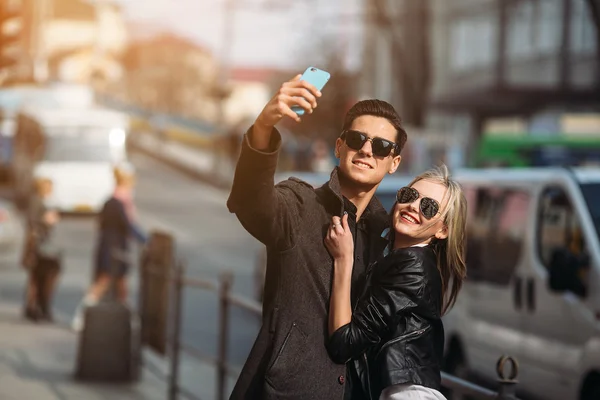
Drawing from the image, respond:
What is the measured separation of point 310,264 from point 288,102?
54cm

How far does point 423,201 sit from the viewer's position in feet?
13.1

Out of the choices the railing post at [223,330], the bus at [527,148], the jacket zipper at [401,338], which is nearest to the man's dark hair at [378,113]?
the jacket zipper at [401,338]

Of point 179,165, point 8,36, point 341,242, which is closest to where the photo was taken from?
point 341,242

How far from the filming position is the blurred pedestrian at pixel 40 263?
1616cm

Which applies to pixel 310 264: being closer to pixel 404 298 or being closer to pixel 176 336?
pixel 404 298

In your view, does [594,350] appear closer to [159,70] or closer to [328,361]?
[328,361]

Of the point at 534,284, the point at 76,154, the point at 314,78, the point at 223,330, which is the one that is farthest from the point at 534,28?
the point at 314,78

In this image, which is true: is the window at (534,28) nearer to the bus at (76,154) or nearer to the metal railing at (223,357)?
the bus at (76,154)

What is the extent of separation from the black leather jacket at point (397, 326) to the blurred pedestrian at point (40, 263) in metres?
12.5

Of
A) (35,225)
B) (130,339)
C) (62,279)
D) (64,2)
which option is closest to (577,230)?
(130,339)

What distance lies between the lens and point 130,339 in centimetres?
1124

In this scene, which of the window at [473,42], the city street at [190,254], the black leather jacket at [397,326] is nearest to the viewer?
the black leather jacket at [397,326]

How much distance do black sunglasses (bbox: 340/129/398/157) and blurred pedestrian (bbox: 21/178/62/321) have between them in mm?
12538

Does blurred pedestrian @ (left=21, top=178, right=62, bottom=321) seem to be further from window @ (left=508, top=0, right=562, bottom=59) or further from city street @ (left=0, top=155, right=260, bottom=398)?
window @ (left=508, top=0, right=562, bottom=59)
